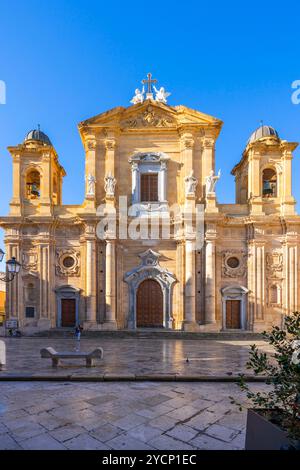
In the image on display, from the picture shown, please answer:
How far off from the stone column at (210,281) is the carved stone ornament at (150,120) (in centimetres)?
1025

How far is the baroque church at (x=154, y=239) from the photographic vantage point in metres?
20.4

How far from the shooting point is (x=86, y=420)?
5848mm

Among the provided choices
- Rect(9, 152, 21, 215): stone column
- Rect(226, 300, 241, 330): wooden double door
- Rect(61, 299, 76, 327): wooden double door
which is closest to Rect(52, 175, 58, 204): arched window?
Rect(9, 152, 21, 215): stone column

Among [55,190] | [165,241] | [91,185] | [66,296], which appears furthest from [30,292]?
[165,241]

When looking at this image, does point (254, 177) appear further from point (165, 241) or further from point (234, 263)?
point (165, 241)

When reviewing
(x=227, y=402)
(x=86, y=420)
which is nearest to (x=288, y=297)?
(x=227, y=402)

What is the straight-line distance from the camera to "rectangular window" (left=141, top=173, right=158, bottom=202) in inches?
876

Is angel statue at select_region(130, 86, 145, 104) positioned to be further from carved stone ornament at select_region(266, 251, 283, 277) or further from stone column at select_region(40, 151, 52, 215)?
carved stone ornament at select_region(266, 251, 283, 277)

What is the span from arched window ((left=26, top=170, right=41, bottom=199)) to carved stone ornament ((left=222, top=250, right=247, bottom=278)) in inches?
643

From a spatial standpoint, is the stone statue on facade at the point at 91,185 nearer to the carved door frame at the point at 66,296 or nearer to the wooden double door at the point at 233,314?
the carved door frame at the point at 66,296

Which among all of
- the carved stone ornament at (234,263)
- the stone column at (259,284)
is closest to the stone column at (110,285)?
the carved stone ornament at (234,263)

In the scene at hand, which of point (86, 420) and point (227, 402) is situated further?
point (227, 402)
